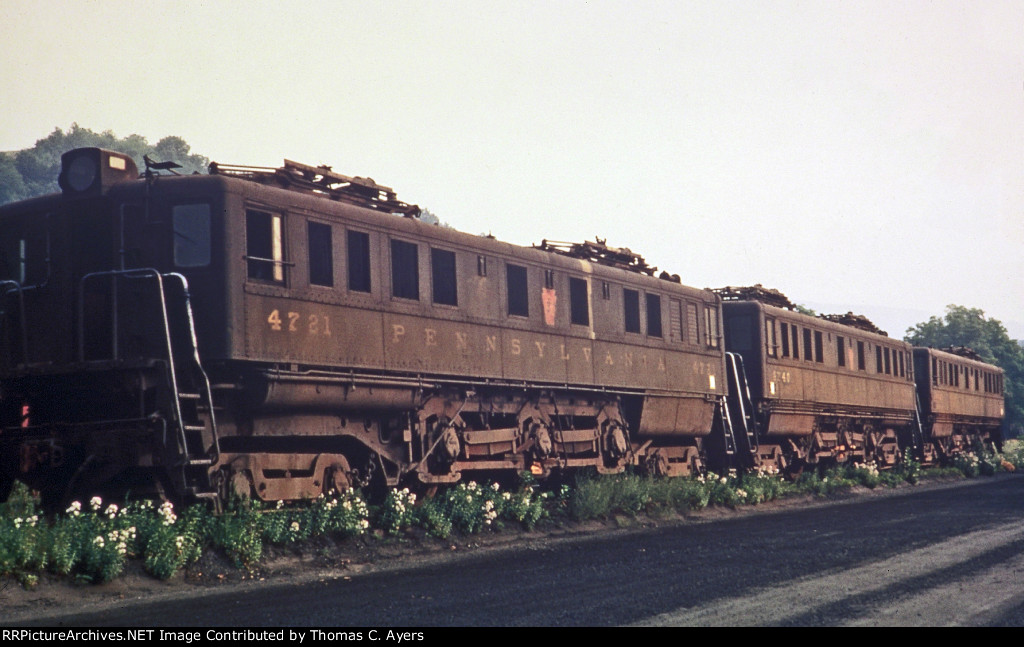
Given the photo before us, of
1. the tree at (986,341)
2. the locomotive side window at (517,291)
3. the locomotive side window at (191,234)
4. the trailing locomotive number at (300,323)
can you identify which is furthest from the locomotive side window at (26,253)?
the tree at (986,341)

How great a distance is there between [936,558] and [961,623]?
453 centimetres

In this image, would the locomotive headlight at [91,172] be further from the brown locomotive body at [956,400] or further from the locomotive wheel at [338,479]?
the brown locomotive body at [956,400]

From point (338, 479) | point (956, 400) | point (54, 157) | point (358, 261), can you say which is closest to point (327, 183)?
point (358, 261)

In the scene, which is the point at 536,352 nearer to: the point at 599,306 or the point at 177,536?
the point at 599,306

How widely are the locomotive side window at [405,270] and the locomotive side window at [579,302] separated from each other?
165 inches

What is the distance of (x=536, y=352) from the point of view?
56.1 ft

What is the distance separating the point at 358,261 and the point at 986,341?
81321 millimetres

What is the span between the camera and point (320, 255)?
13062 mm

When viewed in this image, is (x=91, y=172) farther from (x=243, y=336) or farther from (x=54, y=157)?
(x=54, y=157)

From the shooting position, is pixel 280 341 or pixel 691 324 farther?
pixel 691 324

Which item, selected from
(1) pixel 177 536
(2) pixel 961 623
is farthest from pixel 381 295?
(2) pixel 961 623

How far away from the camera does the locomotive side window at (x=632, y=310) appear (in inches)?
774

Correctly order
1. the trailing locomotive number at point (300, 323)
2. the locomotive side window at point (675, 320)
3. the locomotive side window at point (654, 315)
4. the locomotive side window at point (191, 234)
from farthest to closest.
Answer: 1. the locomotive side window at point (675, 320)
2. the locomotive side window at point (654, 315)
3. the trailing locomotive number at point (300, 323)
4. the locomotive side window at point (191, 234)

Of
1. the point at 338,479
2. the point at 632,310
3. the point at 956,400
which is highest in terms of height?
the point at 632,310
